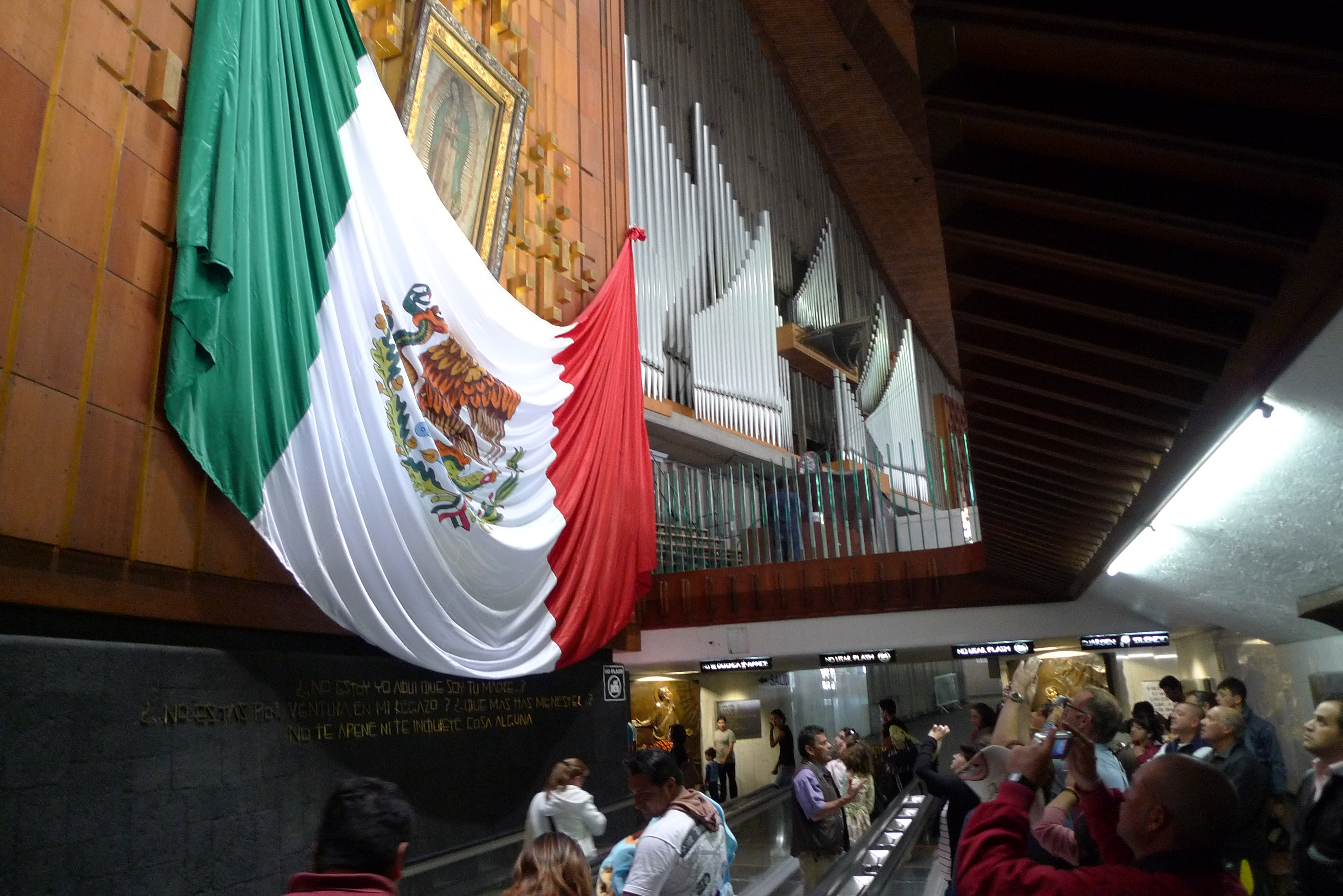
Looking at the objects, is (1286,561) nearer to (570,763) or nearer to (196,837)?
(570,763)

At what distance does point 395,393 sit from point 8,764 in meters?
2.06

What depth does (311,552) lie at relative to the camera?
3.72 meters

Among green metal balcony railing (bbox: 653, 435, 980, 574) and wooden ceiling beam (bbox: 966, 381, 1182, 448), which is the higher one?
green metal balcony railing (bbox: 653, 435, 980, 574)

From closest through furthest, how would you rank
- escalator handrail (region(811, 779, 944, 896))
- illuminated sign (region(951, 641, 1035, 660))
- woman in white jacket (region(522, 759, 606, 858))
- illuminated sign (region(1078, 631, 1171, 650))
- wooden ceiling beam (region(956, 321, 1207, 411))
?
wooden ceiling beam (region(956, 321, 1207, 411)), woman in white jacket (region(522, 759, 606, 858)), escalator handrail (region(811, 779, 944, 896)), illuminated sign (region(1078, 631, 1171, 650)), illuminated sign (region(951, 641, 1035, 660))

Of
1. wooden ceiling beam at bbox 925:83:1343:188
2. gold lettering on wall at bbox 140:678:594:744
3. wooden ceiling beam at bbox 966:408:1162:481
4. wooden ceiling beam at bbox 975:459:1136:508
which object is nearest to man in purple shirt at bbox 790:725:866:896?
wooden ceiling beam at bbox 975:459:1136:508

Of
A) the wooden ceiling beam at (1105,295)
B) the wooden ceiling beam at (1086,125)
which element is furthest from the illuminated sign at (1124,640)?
the wooden ceiling beam at (1086,125)

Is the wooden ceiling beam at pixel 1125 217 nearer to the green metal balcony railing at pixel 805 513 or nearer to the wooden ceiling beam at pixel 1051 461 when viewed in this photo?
the wooden ceiling beam at pixel 1051 461

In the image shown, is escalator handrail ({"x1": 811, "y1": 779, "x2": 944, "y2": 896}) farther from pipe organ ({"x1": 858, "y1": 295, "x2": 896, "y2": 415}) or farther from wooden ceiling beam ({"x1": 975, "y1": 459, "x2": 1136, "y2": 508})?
pipe organ ({"x1": 858, "y1": 295, "x2": 896, "y2": 415})

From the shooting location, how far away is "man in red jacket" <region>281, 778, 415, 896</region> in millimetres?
1449

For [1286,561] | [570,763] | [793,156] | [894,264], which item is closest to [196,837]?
[570,763]

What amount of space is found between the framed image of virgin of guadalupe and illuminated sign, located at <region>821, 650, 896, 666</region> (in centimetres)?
475

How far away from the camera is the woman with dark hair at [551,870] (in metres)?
1.99

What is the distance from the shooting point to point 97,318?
3254 mm

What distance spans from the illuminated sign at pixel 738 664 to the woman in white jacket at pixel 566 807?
4.63m
